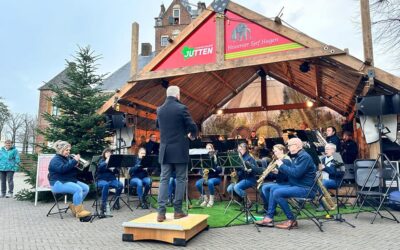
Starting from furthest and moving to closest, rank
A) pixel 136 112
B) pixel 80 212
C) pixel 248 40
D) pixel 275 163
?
pixel 136 112 < pixel 248 40 < pixel 80 212 < pixel 275 163

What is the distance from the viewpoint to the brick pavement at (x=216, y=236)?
13.4ft

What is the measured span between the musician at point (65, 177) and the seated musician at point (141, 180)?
145cm

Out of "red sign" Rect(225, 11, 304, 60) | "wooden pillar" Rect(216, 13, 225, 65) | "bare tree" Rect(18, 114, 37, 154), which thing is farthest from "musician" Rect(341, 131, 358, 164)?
"bare tree" Rect(18, 114, 37, 154)

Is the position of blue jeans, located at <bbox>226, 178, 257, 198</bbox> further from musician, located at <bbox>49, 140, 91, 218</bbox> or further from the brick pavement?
musician, located at <bbox>49, 140, 91, 218</bbox>

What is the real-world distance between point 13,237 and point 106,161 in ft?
8.66

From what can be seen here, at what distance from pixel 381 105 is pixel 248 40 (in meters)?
3.35

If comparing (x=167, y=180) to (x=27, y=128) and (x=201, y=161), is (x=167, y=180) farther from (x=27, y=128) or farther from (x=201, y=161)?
(x=27, y=128)

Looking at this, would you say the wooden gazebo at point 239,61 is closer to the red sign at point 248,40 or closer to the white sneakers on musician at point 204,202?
the red sign at point 248,40

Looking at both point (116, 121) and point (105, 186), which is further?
point (116, 121)

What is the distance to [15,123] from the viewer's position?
46.5 meters

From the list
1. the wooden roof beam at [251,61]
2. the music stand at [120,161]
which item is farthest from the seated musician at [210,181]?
the wooden roof beam at [251,61]

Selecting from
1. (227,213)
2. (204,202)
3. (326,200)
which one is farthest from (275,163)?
(204,202)

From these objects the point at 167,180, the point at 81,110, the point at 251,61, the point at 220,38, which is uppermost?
the point at 220,38

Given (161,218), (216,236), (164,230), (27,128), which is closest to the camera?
(164,230)
